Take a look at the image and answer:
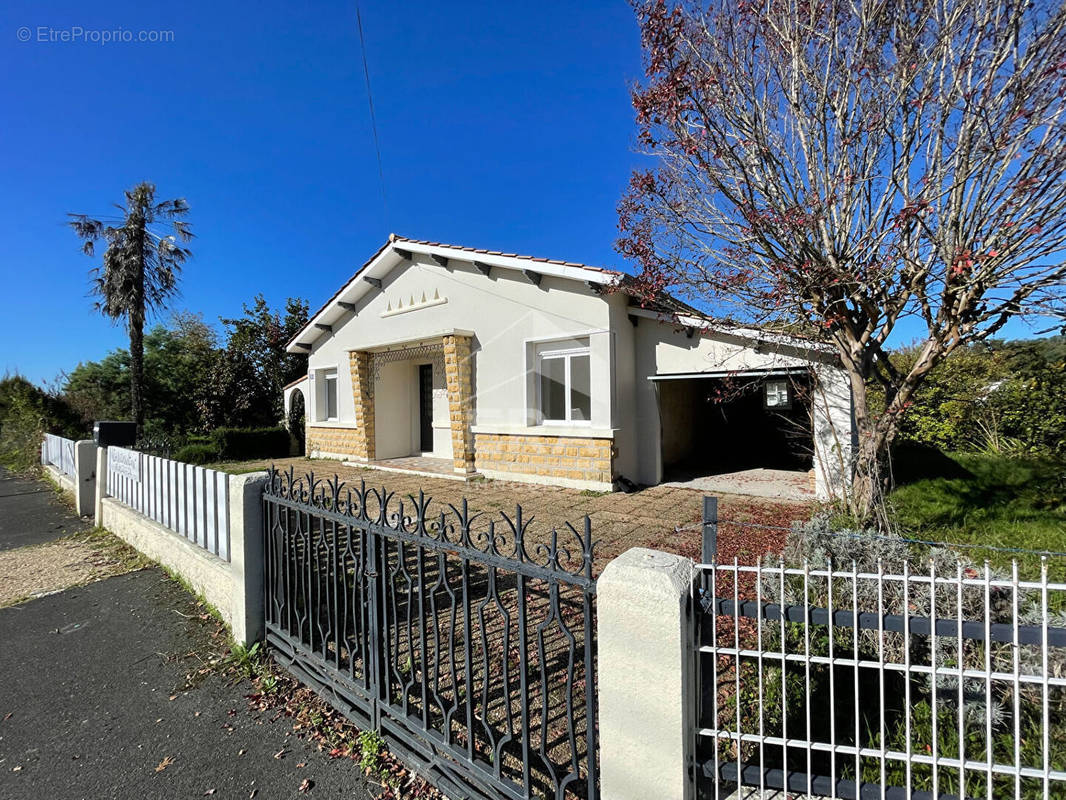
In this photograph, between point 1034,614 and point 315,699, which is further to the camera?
point 315,699

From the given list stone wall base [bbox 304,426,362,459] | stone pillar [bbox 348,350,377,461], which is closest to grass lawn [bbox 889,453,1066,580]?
stone pillar [bbox 348,350,377,461]

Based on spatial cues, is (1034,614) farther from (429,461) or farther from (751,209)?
(429,461)

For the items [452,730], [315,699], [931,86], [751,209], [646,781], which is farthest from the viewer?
[751,209]

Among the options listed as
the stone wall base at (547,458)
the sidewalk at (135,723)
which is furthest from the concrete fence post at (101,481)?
the stone wall base at (547,458)

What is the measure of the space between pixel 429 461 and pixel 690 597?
1202 centimetres

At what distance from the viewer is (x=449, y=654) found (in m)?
2.77

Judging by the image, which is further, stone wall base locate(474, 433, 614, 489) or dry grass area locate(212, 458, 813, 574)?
stone wall base locate(474, 433, 614, 489)

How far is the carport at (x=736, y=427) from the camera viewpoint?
874 cm

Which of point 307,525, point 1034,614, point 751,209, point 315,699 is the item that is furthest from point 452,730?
point 751,209

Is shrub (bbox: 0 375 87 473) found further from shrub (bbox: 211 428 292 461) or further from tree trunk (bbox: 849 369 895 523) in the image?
tree trunk (bbox: 849 369 895 523)

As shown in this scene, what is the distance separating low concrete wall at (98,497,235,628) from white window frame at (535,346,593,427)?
6.53 m

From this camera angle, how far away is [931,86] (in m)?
4.66

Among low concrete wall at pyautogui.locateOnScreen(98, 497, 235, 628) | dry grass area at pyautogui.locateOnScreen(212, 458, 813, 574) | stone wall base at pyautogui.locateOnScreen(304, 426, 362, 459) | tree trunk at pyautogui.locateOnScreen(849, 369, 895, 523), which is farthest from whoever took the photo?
stone wall base at pyautogui.locateOnScreen(304, 426, 362, 459)

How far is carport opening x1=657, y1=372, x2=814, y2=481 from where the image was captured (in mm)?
10062
